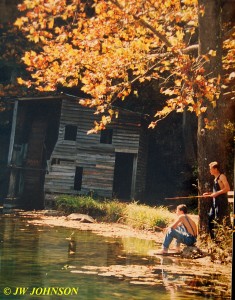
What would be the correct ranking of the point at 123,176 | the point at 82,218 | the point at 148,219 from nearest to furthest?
the point at 148,219
the point at 82,218
the point at 123,176

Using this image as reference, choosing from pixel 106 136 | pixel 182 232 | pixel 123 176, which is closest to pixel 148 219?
pixel 182 232

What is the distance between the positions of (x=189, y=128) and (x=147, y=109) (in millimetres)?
4489

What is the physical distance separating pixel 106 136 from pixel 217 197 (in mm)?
19985

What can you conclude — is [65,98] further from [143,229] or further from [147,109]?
[143,229]

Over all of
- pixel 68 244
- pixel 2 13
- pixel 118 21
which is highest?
pixel 2 13

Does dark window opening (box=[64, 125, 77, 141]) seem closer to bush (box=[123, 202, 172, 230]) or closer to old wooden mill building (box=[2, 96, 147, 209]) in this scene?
old wooden mill building (box=[2, 96, 147, 209])

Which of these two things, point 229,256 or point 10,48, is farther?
point 10,48

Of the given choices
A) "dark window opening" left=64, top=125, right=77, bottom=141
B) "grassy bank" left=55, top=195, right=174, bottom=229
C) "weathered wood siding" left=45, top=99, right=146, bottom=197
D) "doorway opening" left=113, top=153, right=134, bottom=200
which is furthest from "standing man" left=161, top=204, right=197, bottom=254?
"doorway opening" left=113, top=153, right=134, bottom=200

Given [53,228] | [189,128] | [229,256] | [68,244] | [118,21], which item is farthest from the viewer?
[189,128]

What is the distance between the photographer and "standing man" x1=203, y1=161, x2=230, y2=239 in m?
10.2

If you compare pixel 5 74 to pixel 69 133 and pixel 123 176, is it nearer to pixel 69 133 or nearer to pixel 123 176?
pixel 69 133

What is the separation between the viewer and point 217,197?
35.7ft

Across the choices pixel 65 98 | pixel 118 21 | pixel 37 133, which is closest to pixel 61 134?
pixel 65 98

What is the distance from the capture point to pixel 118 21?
14.0 metres
